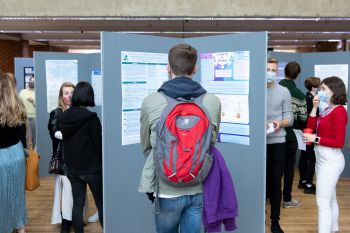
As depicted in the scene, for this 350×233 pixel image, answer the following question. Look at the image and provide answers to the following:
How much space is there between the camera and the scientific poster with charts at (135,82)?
3.05 metres

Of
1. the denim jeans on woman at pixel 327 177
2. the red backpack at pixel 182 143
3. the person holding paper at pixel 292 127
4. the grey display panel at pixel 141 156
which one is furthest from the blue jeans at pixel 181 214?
the person holding paper at pixel 292 127

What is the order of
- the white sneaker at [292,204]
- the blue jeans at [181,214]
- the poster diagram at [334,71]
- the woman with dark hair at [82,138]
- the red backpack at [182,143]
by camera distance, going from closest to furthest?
1. the red backpack at [182,143]
2. the blue jeans at [181,214]
3. the woman with dark hair at [82,138]
4. the white sneaker at [292,204]
5. the poster diagram at [334,71]

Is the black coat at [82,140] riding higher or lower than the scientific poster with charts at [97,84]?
lower

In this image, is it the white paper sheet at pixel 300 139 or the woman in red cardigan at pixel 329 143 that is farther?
the white paper sheet at pixel 300 139

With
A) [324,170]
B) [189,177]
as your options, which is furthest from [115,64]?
[324,170]

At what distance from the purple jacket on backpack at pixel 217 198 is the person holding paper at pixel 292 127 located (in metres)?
2.55

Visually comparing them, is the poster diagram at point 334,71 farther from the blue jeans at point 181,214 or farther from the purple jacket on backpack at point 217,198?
the blue jeans at point 181,214

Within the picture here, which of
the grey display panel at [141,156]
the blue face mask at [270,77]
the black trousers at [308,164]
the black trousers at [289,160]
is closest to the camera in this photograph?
the grey display panel at [141,156]

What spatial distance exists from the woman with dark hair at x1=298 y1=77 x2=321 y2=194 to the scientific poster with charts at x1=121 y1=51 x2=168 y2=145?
9.08 feet

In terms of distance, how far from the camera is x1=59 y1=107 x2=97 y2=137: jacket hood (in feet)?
10.3

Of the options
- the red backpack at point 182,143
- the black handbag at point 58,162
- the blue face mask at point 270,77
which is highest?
the blue face mask at point 270,77

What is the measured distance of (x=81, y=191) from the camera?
3.37 meters

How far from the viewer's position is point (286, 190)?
4.68m

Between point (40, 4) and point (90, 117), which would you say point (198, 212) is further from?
point (40, 4)
